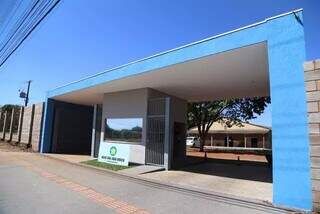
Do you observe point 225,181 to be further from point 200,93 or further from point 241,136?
point 241,136

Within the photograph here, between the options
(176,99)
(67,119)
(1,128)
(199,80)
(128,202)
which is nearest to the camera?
(128,202)

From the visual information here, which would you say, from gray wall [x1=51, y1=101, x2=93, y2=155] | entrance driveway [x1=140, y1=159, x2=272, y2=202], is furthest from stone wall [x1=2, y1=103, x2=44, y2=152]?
entrance driveway [x1=140, y1=159, x2=272, y2=202]

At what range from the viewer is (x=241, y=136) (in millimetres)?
38531

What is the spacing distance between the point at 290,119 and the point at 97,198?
5478mm

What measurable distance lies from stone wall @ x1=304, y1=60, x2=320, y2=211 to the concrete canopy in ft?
6.33

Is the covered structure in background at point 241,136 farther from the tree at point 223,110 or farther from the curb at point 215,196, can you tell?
the curb at point 215,196

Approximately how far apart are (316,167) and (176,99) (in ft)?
36.5

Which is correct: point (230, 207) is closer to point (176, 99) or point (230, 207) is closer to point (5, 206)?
point (5, 206)

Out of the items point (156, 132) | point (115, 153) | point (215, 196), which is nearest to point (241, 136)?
point (156, 132)

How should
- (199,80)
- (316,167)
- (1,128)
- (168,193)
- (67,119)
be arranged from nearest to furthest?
(316,167), (168,193), (199,80), (67,119), (1,128)

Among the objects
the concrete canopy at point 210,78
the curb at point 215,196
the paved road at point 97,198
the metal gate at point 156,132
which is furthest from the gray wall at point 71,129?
the curb at point 215,196

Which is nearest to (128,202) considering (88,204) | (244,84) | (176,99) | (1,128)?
(88,204)

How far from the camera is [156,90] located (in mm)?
15766

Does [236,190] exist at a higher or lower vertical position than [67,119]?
lower
